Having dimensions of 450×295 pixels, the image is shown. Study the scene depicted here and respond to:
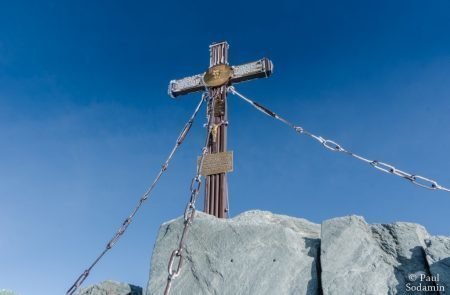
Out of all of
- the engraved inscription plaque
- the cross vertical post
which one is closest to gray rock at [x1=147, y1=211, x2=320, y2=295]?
the cross vertical post

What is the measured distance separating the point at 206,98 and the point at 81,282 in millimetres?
5059

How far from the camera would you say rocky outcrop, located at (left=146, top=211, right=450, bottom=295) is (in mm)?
5840

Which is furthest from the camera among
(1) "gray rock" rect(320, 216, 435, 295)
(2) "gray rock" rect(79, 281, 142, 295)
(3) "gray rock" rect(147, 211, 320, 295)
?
(2) "gray rock" rect(79, 281, 142, 295)

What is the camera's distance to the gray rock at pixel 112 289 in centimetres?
846

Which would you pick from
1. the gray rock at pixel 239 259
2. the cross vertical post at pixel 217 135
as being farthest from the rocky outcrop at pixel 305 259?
the cross vertical post at pixel 217 135

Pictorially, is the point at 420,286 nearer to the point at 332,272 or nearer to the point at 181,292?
the point at 332,272

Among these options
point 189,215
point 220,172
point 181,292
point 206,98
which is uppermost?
point 206,98

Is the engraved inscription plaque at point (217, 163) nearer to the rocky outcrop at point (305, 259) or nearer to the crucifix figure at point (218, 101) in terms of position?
the crucifix figure at point (218, 101)

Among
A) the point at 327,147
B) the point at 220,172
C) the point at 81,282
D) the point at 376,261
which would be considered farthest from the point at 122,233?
the point at 376,261

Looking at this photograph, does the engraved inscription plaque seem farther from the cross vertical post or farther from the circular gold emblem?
the circular gold emblem

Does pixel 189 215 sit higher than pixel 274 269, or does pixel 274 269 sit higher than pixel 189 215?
pixel 189 215

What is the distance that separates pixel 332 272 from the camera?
6.09m

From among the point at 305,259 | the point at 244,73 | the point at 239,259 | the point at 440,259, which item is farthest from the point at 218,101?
the point at 440,259

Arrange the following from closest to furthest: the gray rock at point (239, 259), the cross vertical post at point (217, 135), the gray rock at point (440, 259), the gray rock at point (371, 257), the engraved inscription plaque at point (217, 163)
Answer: the gray rock at point (440, 259) < the gray rock at point (371, 257) < the gray rock at point (239, 259) < the cross vertical post at point (217, 135) < the engraved inscription plaque at point (217, 163)
